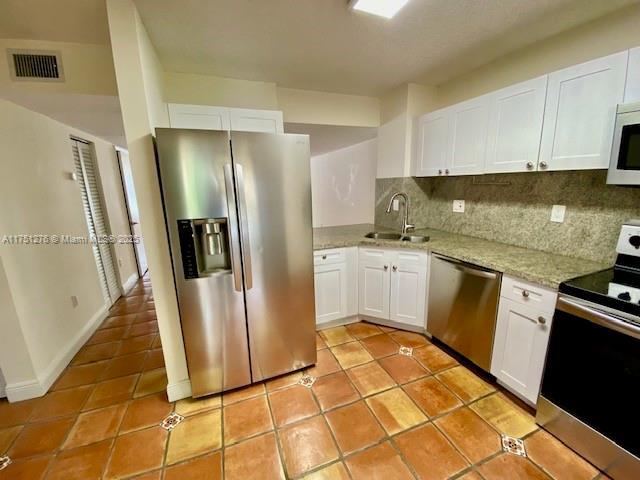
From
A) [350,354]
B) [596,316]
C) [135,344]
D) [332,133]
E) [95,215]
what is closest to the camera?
[596,316]

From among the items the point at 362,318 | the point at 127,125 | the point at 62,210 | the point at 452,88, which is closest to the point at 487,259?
the point at 362,318

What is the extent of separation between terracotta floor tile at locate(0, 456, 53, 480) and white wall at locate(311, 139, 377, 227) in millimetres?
3617

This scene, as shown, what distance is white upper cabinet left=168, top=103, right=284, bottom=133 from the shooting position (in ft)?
6.93

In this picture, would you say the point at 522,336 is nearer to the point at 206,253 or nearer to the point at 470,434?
the point at 470,434

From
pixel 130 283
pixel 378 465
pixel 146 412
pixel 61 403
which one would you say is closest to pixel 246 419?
pixel 146 412

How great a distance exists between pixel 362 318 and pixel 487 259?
138 centimetres

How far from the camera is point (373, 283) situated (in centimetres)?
257

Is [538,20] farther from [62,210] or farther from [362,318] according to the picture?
[62,210]

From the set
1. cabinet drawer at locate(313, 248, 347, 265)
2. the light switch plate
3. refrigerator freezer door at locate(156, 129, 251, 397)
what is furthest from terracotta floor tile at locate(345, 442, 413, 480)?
the light switch plate

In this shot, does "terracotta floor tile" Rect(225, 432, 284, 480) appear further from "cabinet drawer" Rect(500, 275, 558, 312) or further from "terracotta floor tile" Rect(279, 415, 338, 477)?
"cabinet drawer" Rect(500, 275, 558, 312)

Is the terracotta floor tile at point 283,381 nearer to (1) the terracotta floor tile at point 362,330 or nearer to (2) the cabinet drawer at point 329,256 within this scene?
(1) the terracotta floor tile at point 362,330

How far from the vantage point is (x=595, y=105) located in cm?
148

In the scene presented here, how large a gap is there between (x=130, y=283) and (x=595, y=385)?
488 cm

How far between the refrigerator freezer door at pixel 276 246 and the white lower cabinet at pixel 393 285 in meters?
0.80
